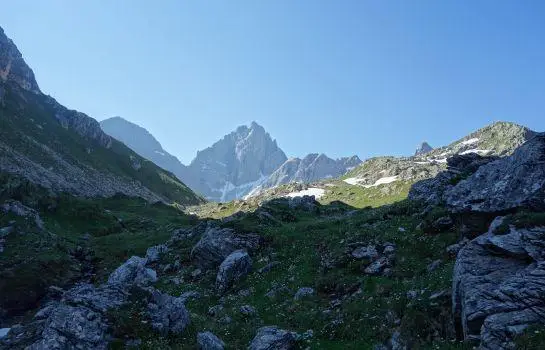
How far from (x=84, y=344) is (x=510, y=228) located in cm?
1843

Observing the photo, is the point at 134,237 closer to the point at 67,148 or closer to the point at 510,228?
the point at 510,228

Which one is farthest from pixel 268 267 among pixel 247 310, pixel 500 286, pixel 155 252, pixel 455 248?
pixel 500 286

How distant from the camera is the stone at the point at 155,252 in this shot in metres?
42.1

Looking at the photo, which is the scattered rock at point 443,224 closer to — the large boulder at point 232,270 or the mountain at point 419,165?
the large boulder at point 232,270

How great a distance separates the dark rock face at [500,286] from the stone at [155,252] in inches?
1266

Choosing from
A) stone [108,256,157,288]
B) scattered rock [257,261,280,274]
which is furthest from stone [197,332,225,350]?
stone [108,256,157,288]

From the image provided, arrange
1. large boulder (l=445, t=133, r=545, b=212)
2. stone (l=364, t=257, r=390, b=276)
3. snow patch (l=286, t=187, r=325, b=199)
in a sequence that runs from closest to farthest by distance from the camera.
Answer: large boulder (l=445, t=133, r=545, b=212), stone (l=364, t=257, r=390, b=276), snow patch (l=286, t=187, r=325, b=199)

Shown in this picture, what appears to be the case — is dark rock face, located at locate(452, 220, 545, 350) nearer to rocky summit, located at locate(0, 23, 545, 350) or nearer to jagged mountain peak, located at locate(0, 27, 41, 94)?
rocky summit, located at locate(0, 23, 545, 350)

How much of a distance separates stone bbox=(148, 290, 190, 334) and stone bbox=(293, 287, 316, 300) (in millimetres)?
7975

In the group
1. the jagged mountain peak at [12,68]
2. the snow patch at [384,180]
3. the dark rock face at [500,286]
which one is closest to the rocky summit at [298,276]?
the dark rock face at [500,286]

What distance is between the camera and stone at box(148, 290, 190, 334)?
19.5 m

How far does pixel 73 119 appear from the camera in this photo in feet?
595

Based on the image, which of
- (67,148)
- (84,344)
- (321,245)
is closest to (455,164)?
(321,245)

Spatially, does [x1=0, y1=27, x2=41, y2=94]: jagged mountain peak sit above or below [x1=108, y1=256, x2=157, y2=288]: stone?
above
